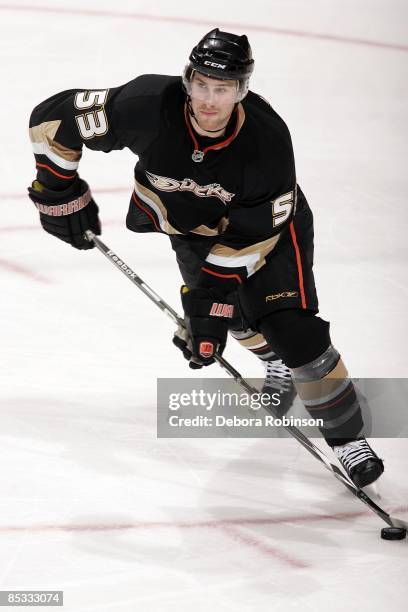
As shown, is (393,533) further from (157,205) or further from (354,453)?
(157,205)

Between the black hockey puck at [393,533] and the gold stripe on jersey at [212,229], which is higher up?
the gold stripe on jersey at [212,229]

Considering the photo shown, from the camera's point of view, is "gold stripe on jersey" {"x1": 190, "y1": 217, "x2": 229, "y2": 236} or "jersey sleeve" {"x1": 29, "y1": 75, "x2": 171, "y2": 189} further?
"gold stripe on jersey" {"x1": 190, "y1": 217, "x2": 229, "y2": 236}

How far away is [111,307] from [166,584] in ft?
4.67

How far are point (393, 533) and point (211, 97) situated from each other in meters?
1.19

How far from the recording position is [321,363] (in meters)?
3.06

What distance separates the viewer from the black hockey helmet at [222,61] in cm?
275

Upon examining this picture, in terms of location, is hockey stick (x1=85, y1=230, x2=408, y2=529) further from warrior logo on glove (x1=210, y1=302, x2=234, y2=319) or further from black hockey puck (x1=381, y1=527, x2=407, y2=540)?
warrior logo on glove (x1=210, y1=302, x2=234, y2=319)

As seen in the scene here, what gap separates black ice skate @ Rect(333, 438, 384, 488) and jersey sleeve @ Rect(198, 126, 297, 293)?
0.54 meters

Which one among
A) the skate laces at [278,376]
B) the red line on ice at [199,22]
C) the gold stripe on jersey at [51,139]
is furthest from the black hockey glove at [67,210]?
the red line on ice at [199,22]

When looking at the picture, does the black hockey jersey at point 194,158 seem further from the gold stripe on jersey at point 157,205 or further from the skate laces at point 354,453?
the skate laces at point 354,453

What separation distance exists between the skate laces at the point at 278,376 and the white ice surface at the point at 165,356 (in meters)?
0.15

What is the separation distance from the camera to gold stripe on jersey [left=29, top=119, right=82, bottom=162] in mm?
3088

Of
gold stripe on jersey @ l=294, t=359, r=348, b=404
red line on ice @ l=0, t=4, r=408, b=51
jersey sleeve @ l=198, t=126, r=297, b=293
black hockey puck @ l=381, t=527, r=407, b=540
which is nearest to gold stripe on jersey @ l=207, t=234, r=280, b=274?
jersey sleeve @ l=198, t=126, r=297, b=293

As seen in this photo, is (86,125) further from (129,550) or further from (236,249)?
(129,550)
